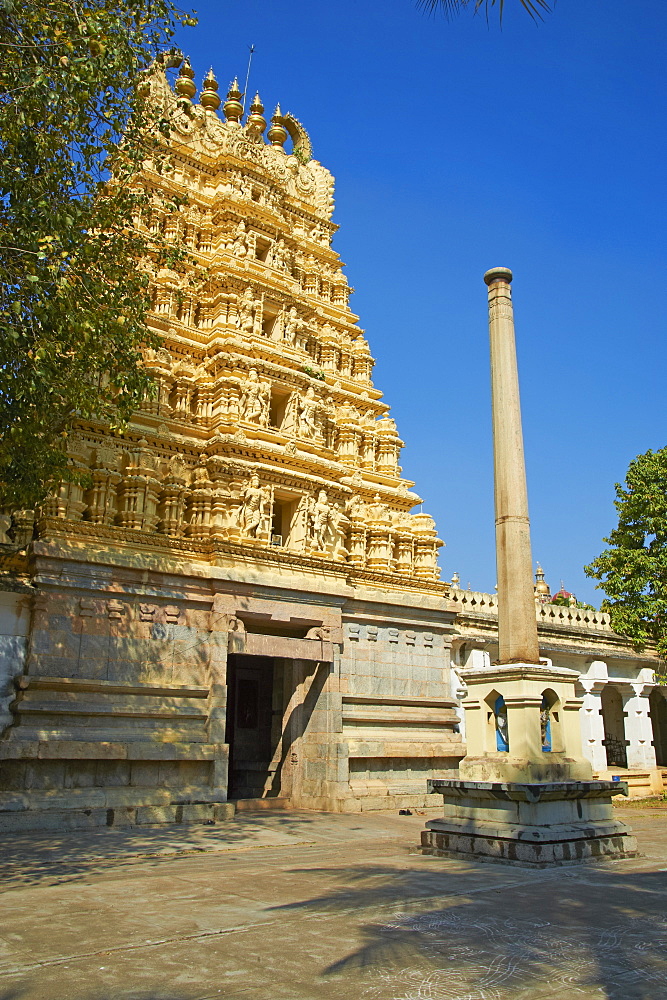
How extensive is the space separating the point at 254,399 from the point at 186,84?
41.1ft

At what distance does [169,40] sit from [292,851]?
13.8 m

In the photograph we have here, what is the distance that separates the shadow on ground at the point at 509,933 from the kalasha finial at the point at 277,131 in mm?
24560

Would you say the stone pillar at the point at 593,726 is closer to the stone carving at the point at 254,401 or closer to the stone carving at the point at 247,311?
the stone carving at the point at 254,401

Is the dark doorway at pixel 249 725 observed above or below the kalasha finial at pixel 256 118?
below

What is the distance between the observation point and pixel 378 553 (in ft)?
72.0

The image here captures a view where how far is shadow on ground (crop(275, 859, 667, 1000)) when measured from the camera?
554 centimetres

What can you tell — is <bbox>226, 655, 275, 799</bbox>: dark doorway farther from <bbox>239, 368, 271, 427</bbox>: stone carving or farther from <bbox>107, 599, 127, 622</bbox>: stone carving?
<bbox>239, 368, 271, 427</bbox>: stone carving

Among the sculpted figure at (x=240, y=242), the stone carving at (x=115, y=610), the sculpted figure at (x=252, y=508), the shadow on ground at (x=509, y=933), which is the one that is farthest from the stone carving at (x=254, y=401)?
the shadow on ground at (x=509, y=933)

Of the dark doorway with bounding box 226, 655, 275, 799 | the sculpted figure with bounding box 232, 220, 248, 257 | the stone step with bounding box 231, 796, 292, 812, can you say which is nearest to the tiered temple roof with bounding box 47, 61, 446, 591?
the sculpted figure with bounding box 232, 220, 248, 257

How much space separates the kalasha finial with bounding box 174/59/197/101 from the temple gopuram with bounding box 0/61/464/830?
0.26 feet

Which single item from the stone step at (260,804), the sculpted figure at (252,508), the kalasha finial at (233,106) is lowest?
the stone step at (260,804)

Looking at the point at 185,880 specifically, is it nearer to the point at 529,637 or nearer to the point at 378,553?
the point at 529,637

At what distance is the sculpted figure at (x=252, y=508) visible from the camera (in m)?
18.5

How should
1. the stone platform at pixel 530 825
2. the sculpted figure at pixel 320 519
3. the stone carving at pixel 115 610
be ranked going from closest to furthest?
the stone platform at pixel 530 825 < the stone carving at pixel 115 610 < the sculpted figure at pixel 320 519
